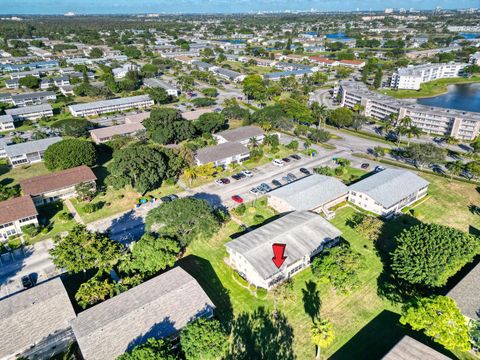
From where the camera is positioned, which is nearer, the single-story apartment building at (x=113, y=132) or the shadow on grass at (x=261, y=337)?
the shadow on grass at (x=261, y=337)

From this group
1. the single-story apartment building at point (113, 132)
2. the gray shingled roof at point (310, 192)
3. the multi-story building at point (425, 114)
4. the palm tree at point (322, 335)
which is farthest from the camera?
the multi-story building at point (425, 114)

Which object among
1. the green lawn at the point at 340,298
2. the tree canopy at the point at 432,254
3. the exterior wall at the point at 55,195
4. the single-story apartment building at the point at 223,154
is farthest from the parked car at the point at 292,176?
the exterior wall at the point at 55,195

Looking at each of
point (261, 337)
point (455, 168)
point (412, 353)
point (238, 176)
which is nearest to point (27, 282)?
point (261, 337)

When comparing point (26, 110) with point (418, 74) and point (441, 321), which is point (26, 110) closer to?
point (441, 321)

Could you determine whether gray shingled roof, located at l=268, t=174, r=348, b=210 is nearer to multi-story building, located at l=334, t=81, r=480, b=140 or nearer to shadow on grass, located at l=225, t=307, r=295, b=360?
shadow on grass, located at l=225, t=307, r=295, b=360

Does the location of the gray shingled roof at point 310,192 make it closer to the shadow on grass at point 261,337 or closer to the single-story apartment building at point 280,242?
the single-story apartment building at point 280,242

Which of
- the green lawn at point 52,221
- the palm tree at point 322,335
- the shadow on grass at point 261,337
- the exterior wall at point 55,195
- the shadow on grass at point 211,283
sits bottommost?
the shadow on grass at point 261,337

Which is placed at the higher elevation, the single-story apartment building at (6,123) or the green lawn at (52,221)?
the single-story apartment building at (6,123)
